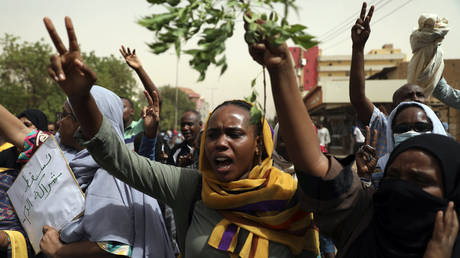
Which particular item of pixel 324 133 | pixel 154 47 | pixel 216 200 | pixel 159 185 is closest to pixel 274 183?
pixel 216 200

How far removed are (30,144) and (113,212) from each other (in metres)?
0.89

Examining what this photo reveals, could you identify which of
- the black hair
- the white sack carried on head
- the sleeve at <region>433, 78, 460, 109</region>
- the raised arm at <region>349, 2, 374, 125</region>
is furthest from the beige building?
the black hair

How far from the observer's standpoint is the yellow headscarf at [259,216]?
1.87 m

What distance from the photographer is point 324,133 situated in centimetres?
1542

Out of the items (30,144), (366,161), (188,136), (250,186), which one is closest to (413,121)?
(366,161)

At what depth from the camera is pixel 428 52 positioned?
417 centimetres

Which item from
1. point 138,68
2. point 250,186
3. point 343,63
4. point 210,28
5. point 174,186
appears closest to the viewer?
point 210,28

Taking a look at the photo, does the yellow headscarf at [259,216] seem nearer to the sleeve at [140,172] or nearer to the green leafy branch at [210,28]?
the sleeve at [140,172]

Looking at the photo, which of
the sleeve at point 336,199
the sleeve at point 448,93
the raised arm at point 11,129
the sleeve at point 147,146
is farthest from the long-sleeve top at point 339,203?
the sleeve at point 448,93

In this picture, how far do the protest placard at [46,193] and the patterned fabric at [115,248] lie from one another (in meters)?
0.26

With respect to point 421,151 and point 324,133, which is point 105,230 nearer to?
point 421,151

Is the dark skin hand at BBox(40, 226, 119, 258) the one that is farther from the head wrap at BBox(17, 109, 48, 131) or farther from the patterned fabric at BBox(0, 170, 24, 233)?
the head wrap at BBox(17, 109, 48, 131)

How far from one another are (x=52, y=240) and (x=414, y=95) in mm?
3415

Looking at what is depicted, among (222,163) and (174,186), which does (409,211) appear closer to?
(222,163)
